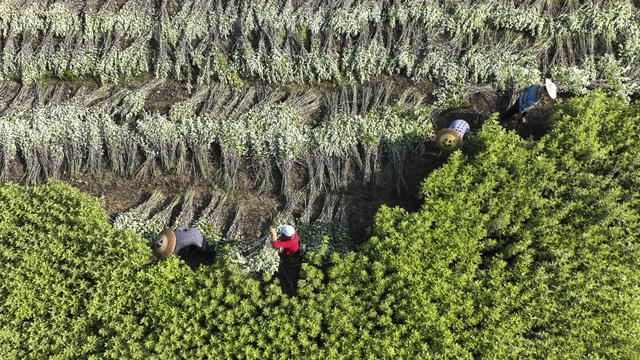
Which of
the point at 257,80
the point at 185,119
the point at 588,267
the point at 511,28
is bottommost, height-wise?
the point at 588,267

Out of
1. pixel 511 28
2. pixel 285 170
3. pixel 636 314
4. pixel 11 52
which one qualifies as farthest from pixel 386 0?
pixel 11 52

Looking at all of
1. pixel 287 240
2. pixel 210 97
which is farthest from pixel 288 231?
pixel 210 97

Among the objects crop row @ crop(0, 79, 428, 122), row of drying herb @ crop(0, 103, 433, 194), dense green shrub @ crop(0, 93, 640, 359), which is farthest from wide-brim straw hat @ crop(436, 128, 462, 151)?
crop row @ crop(0, 79, 428, 122)

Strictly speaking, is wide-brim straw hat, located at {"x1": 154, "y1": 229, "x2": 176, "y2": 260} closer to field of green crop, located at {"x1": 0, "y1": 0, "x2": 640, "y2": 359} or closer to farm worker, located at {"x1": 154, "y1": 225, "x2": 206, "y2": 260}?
farm worker, located at {"x1": 154, "y1": 225, "x2": 206, "y2": 260}

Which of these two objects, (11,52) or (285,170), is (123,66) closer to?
(11,52)

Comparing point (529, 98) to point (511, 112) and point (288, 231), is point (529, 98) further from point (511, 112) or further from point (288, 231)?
point (288, 231)

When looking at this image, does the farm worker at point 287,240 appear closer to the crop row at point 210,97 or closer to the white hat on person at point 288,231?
the white hat on person at point 288,231

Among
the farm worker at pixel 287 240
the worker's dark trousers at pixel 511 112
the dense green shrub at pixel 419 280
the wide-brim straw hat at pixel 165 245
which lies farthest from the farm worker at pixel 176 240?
the worker's dark trousers at pixel 511 112
